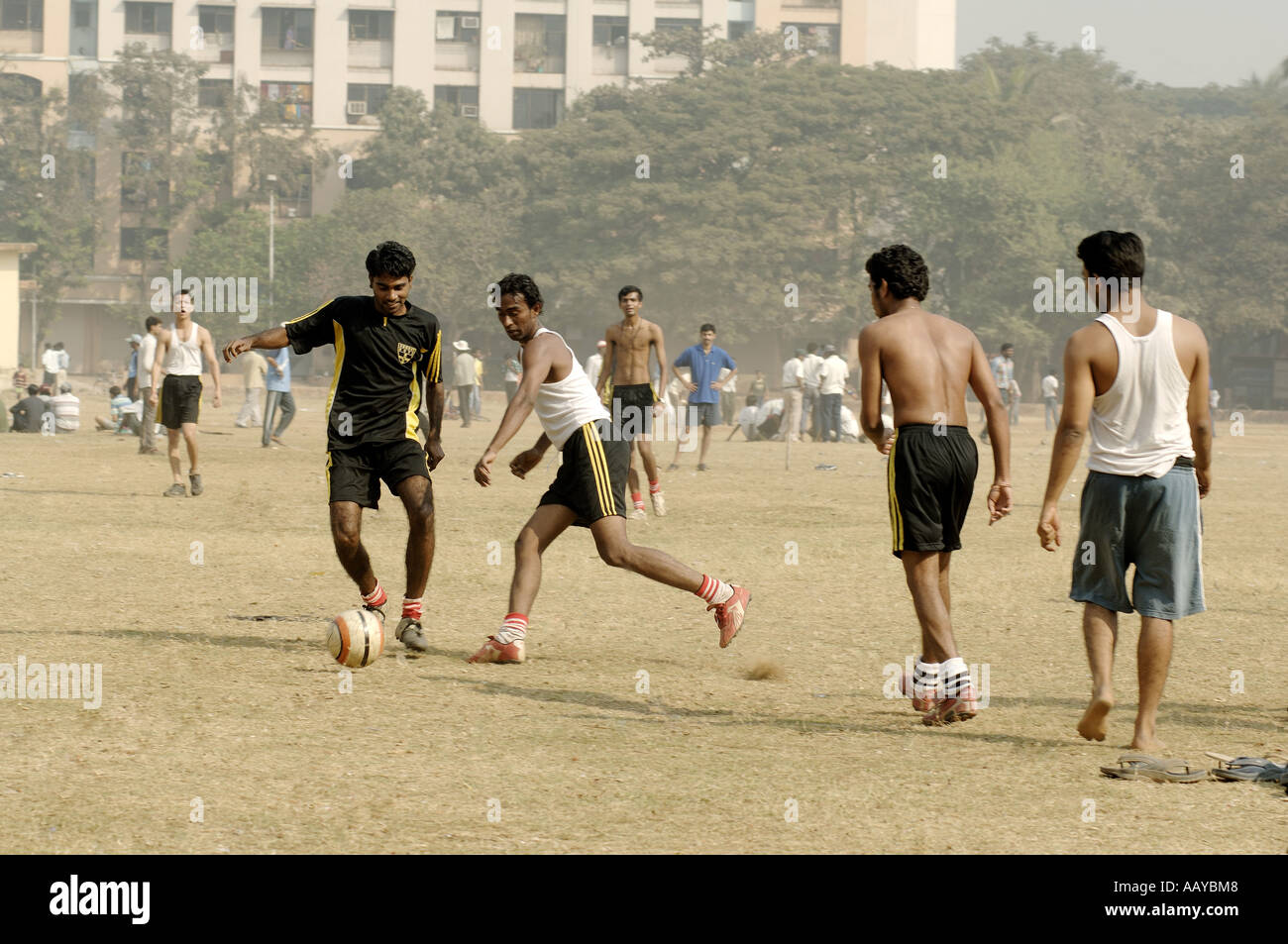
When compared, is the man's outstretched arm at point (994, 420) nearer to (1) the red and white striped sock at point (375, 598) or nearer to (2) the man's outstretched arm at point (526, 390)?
(2) the man's outstretched arm at point (526, 390)

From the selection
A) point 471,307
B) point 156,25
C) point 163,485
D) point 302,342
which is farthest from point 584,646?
point 156,25

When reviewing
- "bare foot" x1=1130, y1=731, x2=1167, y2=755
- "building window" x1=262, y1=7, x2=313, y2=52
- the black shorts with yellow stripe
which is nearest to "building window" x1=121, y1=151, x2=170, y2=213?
"building window" x1=262, y1=7, x2=313, y2=52

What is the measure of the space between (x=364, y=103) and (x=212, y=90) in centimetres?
712

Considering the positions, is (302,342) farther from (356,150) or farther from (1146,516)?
(356,150)

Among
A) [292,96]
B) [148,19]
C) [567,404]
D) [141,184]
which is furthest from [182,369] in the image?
[148,19]

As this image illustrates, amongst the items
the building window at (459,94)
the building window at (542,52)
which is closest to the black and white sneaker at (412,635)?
the building window at (459,94)

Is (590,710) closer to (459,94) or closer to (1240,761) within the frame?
(1240,761)

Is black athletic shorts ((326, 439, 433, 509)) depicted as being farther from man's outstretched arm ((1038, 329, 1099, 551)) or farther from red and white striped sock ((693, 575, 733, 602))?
man's outstretched arm ((1038, 329, 1099, 551))

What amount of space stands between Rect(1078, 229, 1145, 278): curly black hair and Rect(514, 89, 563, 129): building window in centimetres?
7806

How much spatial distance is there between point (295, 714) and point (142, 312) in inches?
2647

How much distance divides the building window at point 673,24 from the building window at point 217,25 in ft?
67.4

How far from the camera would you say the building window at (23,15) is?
257 feet

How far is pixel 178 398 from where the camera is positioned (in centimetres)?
1605

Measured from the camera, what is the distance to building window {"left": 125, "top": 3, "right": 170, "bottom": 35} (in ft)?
262
